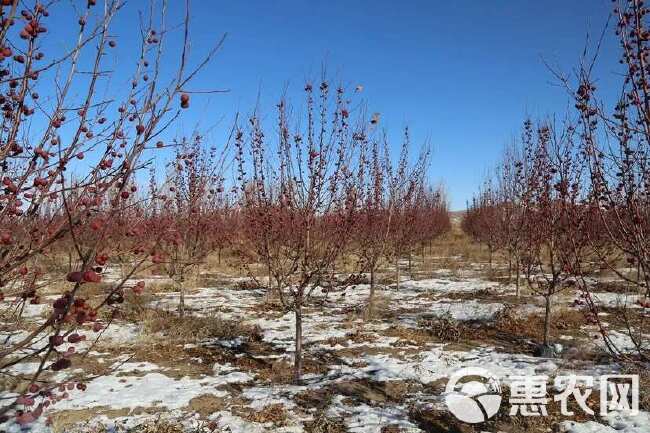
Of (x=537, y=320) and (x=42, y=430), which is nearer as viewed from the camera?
(x=42, y=430)

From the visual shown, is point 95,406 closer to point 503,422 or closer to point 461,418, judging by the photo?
point 461,418

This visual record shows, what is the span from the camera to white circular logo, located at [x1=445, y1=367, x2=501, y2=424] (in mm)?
4594

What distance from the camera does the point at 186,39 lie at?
1.69m

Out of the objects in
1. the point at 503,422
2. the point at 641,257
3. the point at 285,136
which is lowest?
the point at 503,422

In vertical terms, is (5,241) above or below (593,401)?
above

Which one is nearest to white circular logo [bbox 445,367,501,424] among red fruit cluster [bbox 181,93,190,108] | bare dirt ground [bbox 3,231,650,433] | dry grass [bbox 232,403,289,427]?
bare dirt ground [bbox 3,231,650,433]

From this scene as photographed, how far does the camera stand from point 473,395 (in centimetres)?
503

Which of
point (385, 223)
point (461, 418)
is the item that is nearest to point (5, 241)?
point (461, 418)

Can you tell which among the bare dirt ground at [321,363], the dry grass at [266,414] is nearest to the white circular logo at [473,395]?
the bare dirt ground at [321,363]

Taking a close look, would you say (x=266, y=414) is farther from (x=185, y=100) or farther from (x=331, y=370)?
(x=185, y=100)

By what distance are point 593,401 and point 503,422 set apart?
1.22 m

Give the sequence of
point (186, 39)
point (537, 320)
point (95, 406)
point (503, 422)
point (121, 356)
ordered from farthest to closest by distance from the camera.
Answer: point (537, 320), point (121, 356), point (95, 406), point (503, 422), point (186, 39)

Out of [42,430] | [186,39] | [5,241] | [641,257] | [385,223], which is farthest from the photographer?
[385,223]

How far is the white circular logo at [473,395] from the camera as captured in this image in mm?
4594
